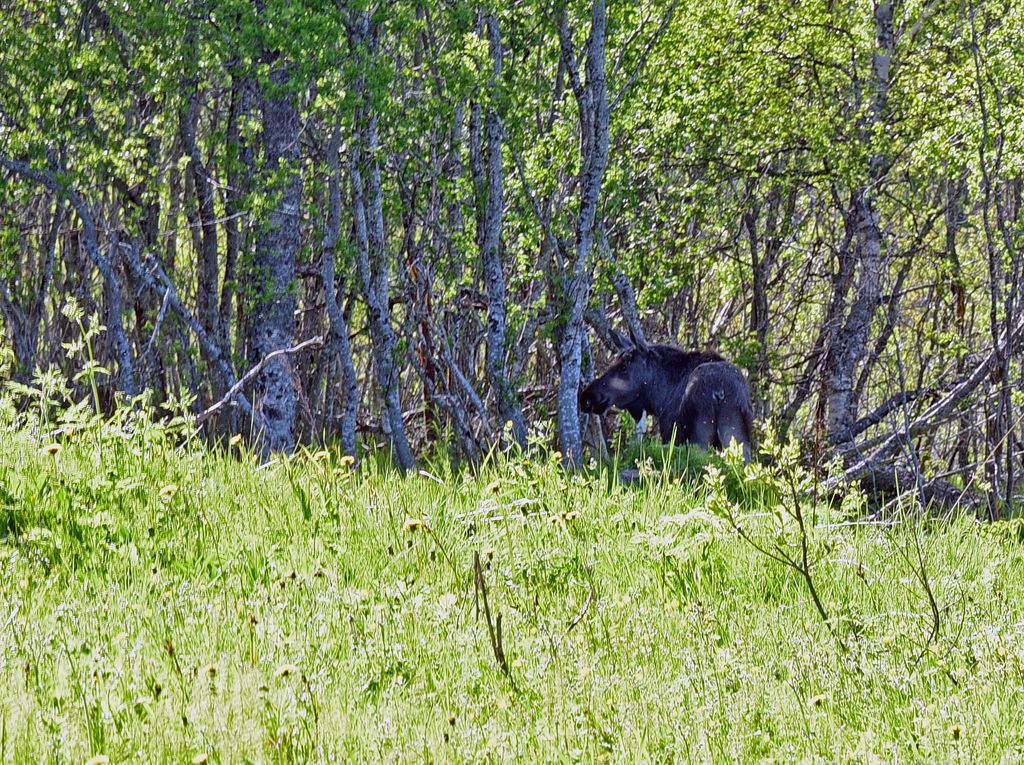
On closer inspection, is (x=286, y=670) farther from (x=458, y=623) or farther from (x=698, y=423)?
(x=698, y=423)

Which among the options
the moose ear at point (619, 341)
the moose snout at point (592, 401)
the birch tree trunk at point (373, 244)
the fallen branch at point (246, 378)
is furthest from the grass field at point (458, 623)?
the moose ear at point (619, 341)

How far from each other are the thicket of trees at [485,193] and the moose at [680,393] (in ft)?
1.68

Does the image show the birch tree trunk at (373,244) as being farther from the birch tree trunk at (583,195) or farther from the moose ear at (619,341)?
the moose ear at (619,341)

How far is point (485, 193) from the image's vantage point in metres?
10.5

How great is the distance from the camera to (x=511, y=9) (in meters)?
10.9

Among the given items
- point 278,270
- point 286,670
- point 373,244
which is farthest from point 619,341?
point 286,670

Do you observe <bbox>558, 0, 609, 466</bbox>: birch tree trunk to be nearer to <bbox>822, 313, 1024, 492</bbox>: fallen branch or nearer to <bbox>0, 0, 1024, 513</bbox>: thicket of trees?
<bbox>0, 0, 1024, 513</bbox>: thicket of trees

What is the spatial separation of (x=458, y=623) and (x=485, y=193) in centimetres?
673

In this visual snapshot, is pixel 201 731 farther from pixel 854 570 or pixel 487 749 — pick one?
pixel 854 570

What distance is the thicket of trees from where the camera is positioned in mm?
9891

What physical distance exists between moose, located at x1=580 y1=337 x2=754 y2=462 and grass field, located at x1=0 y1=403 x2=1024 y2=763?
4256 millimetres

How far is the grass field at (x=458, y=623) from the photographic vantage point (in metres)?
3.36

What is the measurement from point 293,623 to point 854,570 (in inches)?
94.5

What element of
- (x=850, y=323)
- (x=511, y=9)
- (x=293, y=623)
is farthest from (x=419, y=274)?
(x=293, y=623)
